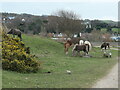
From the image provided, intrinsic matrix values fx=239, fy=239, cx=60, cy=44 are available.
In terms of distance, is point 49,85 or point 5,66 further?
point 5,66

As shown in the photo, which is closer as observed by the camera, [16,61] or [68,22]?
[16,61]

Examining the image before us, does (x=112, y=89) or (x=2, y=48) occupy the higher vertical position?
(x=2, y=48)

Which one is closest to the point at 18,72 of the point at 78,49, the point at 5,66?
the point at 5,66

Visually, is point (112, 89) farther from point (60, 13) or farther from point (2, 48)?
point (60, 13)

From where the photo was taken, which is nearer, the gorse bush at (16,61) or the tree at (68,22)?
the gorse bush at (16,61)

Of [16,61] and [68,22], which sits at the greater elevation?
[68,22]

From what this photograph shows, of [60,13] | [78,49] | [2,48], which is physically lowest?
[78,49]

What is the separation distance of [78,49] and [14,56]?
47.2 feet

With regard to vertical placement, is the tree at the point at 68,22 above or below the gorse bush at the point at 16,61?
above

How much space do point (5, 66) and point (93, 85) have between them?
4885mm

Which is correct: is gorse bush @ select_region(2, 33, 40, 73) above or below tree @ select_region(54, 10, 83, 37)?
below

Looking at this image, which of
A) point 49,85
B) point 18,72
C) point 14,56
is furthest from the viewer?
point 14,56

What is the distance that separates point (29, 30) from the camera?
6462cm

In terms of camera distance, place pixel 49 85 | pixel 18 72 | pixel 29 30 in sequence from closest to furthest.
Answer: pixel 49 85, pixel 18 72, pixel 29 30
